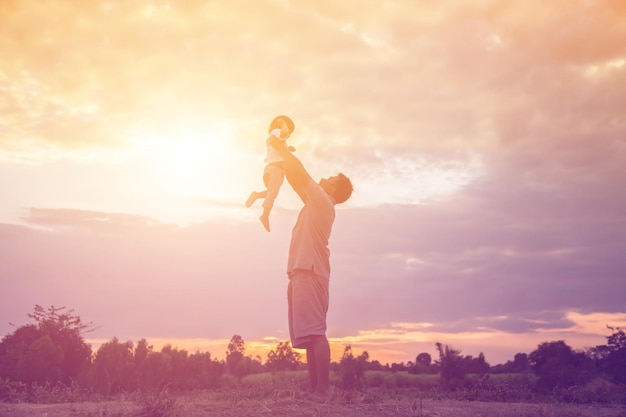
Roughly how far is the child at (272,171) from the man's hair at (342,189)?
1.00 meters

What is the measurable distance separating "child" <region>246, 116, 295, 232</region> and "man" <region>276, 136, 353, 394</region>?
0.46 ft

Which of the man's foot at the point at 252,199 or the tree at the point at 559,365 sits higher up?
the man's foot at the point at 252,199

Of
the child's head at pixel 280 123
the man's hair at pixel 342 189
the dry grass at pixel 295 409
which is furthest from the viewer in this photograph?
the man's hair at pixel 342 189

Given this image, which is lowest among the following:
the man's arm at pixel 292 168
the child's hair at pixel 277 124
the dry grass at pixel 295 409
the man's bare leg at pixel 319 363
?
the dry grass at pixel 295 409

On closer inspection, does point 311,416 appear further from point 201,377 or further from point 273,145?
point 201,377

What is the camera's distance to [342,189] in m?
9.86

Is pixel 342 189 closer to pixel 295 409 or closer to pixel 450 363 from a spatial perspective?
pixel 295 409

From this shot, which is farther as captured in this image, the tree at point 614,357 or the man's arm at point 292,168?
the tree at point 614,357

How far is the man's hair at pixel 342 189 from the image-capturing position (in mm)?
9836

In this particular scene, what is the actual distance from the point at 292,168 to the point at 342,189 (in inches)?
44.4

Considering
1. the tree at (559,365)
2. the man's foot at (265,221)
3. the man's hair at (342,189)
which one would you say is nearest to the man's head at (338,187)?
the man's hair at (342,189)

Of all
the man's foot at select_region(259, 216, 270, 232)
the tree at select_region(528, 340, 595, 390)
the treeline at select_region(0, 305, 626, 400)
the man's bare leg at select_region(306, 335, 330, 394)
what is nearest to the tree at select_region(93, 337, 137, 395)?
the treeline at select_region(0, 305, 626, 400)

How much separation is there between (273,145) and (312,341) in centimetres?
321

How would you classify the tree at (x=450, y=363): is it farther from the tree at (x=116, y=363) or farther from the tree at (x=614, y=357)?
the tree at (x=116, y=363)
